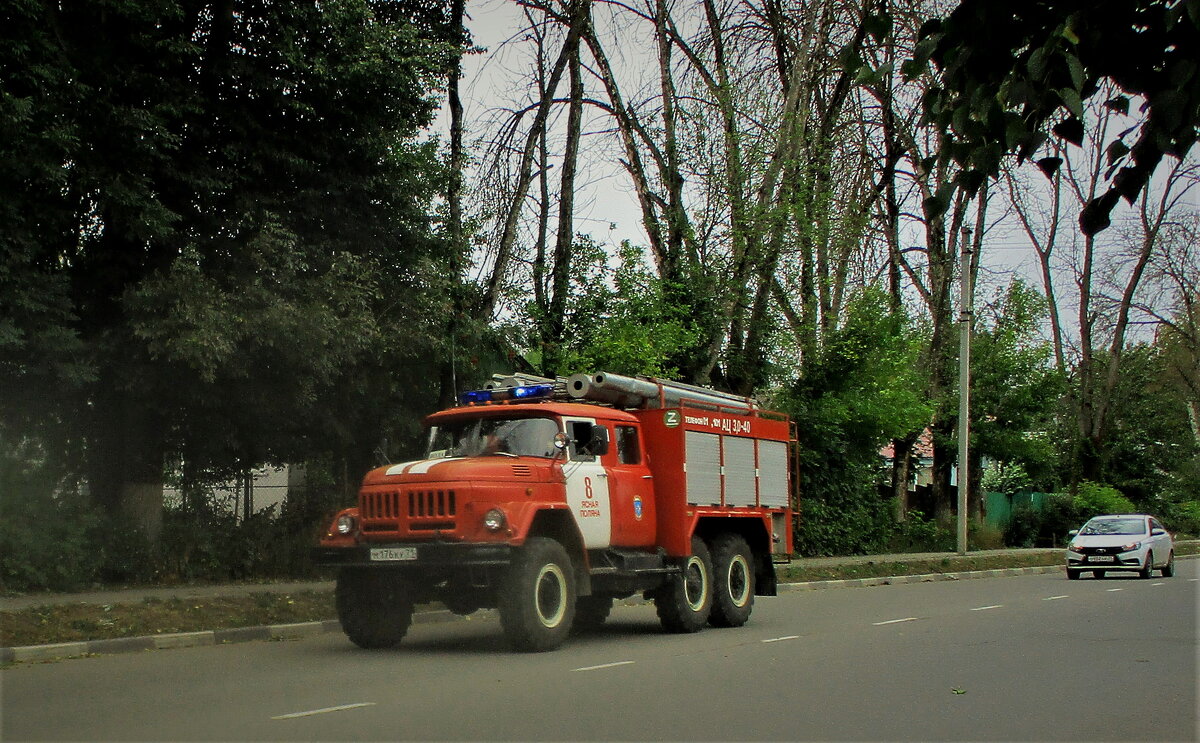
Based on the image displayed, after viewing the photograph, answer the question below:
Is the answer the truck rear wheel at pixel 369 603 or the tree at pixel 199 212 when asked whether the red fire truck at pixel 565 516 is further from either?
the tree at pixel 199 212

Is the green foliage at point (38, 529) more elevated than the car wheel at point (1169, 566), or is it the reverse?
the green foliage at point (38, 529)

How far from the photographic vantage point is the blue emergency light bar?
14484mm

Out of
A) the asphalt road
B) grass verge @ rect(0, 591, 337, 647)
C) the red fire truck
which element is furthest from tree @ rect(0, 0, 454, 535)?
the asphalt road

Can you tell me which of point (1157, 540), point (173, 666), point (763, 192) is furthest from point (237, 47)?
point (1157, 540)

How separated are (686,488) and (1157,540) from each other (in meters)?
18.2

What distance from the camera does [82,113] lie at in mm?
16391

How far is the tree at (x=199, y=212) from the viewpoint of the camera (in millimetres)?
16188

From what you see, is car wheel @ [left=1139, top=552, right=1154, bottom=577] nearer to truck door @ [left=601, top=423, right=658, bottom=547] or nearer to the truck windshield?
truck door @ [left=601, top=423, right=658, bottom=547]

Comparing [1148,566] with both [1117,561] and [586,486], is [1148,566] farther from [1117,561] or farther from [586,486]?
[586,486]

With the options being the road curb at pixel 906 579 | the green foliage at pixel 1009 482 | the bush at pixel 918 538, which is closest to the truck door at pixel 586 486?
the road curb at pixel 906 579

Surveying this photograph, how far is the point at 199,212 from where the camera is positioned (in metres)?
18.4

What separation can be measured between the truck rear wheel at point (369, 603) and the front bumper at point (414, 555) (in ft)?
1.02

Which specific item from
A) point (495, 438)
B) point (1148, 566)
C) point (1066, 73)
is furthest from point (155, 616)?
point (1148, 566)

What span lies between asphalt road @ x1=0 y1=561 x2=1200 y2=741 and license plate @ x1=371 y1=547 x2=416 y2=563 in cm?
97
